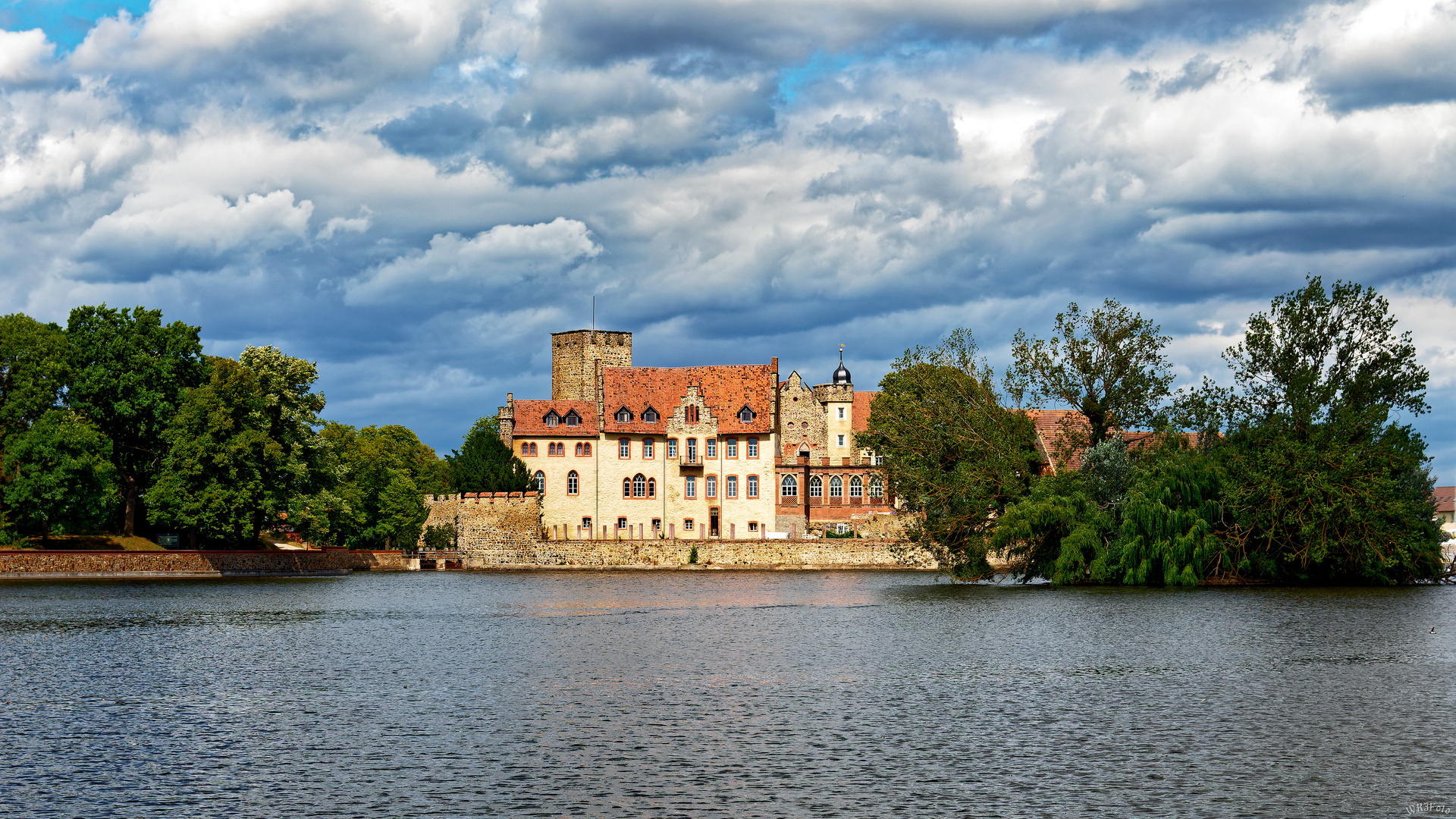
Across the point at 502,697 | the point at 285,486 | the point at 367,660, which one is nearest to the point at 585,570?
the point at 285,486

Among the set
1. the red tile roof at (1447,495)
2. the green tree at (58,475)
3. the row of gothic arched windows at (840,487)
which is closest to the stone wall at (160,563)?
the green tree at (58,475)

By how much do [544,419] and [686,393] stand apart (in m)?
11.0

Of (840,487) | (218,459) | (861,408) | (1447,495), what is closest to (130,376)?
(218,459)

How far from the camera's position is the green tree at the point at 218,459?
228 ft

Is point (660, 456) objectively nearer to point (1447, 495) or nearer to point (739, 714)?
point (739, 714)

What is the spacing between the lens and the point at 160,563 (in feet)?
239

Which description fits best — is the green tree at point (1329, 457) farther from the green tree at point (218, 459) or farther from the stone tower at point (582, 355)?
the stone tower at point (582, 355)

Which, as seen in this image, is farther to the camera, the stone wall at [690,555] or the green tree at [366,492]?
the stone wall at [690,555]

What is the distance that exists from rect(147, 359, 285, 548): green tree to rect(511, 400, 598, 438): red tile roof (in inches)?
1336

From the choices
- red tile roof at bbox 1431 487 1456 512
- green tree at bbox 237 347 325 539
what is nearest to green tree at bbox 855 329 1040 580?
green tree at bbox 237 347 325 539

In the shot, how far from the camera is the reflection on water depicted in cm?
1664

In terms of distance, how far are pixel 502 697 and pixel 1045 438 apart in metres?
42.4

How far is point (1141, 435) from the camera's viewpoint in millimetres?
62812

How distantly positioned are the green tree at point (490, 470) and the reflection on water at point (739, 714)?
182ft
